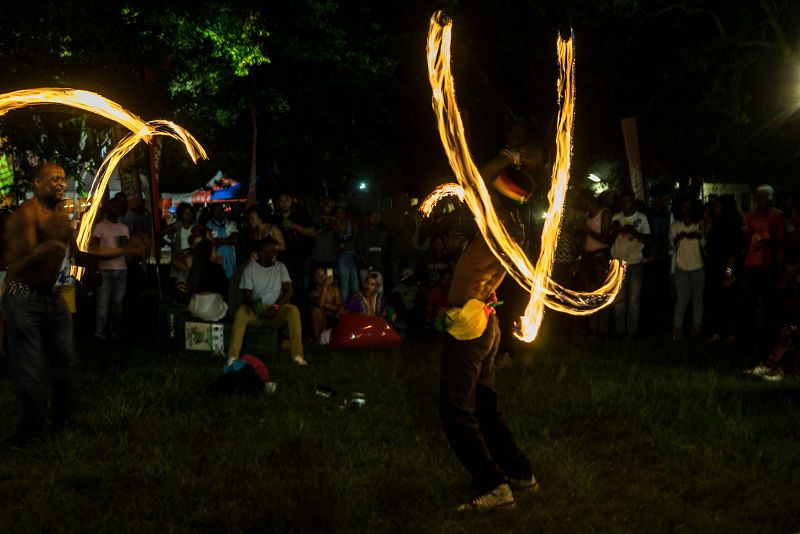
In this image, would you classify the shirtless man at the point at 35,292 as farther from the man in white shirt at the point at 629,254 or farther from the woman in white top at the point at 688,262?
the woman in white top at the point at 688,262

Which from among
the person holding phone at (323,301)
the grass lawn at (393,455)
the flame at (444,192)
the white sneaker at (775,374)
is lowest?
the grass lawn at (393,455)

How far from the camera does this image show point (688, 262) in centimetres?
1291

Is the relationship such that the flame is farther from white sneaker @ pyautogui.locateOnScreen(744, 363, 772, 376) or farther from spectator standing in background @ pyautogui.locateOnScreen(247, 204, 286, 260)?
white sneaker @ pyautogui.locateOnScreen(744, 363, 772, 376)

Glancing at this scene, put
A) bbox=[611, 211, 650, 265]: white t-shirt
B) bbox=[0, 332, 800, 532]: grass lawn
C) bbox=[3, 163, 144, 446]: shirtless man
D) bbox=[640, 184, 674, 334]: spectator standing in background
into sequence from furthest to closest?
bbox=[640, 184, 674, 334]: spectator standing in background < bbox=[611, 211, 650, 265]: white t-shirt < bbox=[3, 163, 144, 446]: shirtless man < bbox=[0, 332, 800, 532]: grass lawn

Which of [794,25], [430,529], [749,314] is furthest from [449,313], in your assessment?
[794,25]

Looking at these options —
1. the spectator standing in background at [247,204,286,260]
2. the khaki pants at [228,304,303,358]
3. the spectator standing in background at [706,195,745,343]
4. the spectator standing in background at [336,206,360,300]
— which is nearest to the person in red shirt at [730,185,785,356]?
the spectator standing in background at [706,195,745,343]

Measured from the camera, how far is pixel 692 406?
8.83 metres

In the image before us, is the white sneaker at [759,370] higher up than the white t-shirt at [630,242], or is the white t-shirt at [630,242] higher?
the white t-shirt at [630,242]

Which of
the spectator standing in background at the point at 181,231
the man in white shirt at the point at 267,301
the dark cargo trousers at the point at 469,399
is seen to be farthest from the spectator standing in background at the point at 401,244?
the dark cargo trousers at the point at 469,399

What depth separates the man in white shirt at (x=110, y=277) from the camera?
13484 millimetres

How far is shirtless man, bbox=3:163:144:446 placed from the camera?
7.36 metres

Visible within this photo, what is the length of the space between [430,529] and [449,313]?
4.35 ft

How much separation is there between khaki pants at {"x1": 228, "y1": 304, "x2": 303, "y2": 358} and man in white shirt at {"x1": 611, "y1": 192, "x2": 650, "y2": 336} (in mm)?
4594

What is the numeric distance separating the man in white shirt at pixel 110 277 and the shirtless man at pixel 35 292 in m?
5.93
